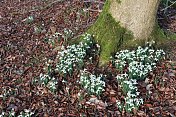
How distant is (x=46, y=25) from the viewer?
26.4ft

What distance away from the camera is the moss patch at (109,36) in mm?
5949

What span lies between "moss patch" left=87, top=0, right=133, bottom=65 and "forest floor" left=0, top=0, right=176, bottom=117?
32cm

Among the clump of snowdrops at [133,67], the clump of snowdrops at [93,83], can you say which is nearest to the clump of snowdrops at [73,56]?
the clump of snowdrops at [93,83]

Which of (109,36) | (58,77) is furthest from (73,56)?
(109,36)

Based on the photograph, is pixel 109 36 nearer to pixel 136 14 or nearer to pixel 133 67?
pixel 136 14

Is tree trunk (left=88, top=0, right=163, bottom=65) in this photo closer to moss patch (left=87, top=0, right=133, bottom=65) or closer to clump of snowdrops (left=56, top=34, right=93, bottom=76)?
moss patch (left=87, top=0, right=133, bottom=65)

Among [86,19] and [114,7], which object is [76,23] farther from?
[114,7]

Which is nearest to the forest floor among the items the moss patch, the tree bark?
the moss patch

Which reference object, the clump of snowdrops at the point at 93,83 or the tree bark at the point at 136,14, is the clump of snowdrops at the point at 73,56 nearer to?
the clump of snowdrops at the point at 93,83

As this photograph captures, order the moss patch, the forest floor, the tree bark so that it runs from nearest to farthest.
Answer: the forest floor
the tree bark
the moss patch

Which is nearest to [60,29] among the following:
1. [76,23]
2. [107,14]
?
[76,23]

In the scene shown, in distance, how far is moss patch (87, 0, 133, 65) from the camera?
5.95 meters

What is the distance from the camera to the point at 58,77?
571 centimetres

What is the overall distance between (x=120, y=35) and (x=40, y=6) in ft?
14.1
